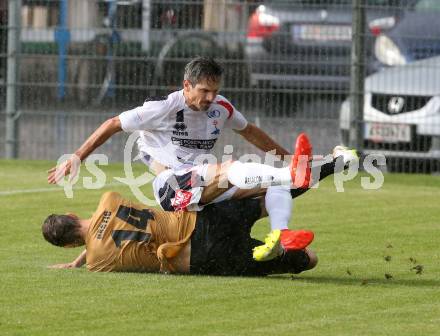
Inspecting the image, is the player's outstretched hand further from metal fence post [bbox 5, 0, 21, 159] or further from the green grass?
metal fence post [bbox 5, 0, 21, 159]

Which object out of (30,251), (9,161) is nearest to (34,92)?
(9,161)

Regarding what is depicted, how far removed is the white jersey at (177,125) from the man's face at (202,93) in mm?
179

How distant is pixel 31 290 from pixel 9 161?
9619 mm

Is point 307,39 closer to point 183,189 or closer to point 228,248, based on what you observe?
point 183,189

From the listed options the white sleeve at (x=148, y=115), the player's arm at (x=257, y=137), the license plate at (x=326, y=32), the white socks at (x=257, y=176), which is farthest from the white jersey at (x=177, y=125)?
the license plate at (x=326, y=32)

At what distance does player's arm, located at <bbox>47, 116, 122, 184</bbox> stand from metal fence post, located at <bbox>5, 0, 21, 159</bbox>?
8.55m

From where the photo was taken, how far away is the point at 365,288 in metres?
9.00

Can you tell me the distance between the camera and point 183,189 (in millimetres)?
9664

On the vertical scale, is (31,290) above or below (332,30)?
below

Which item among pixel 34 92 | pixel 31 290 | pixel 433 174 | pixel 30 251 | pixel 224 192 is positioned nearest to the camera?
pixel 31 290

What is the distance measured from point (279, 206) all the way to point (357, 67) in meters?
8.53

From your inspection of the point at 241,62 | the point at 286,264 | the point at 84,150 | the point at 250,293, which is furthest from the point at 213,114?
the point at 241,62

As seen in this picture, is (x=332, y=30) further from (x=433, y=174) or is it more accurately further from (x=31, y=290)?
(x=31, y=290)

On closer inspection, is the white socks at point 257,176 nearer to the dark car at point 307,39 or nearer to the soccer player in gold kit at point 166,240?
the soccer player in gold kit at point 166,240
